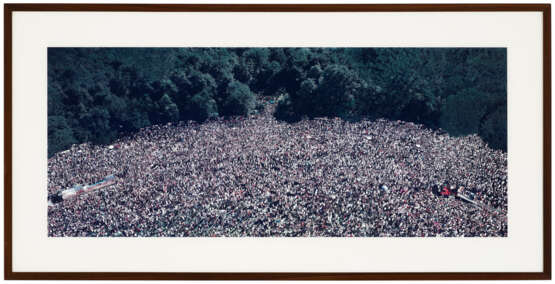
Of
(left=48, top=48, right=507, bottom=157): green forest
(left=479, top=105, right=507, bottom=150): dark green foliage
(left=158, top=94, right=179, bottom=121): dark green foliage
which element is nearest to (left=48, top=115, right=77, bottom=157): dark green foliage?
(left=48, top=48, right=507, bottom=157): green forest

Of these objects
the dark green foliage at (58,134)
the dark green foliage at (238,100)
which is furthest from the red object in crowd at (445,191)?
the dark green foliage at (58,134)

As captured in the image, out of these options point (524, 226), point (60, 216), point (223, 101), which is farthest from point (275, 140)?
point (524, 226)

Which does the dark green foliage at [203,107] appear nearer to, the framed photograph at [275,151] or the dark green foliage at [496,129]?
the framed photograph at [275,151]

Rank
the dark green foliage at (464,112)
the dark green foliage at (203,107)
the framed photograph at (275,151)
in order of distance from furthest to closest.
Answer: the dark green foliage at (203,107) → the dark green foliage at (464,112) → the framed photograph at (275,151)

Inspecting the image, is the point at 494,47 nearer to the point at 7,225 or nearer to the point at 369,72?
the point at 369,72

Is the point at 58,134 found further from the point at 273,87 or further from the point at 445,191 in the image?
the point at 445,191
